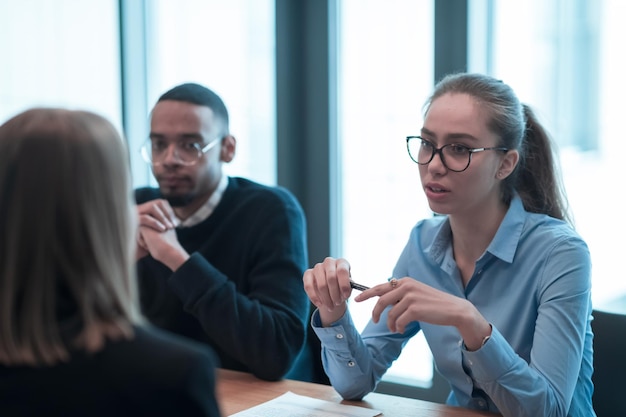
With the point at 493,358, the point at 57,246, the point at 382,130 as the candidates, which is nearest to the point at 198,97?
the point at 382,130

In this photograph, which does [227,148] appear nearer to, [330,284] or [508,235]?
[330,284]

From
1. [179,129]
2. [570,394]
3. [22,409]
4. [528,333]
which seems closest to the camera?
[22,409]

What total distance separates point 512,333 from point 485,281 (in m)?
0.14

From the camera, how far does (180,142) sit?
227 cm

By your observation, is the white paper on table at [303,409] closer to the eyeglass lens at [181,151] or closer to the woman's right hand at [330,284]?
the woman's right hand at [330,284]

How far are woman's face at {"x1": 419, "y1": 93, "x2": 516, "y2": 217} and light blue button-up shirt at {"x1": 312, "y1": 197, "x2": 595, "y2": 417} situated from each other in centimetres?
11

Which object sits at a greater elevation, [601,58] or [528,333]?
[601,58]

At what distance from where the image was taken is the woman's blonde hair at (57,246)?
85 centimetres

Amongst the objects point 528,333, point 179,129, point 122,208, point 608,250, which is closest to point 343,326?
point 528,333

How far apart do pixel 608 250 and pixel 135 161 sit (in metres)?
1.97

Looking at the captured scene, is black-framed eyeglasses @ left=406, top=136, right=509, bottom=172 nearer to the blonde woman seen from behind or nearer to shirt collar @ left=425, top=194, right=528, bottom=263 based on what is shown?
shirt collar @ left=425, top=194, right=528, bottom=263

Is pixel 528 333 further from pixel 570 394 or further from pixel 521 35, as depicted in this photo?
pixel 521 35

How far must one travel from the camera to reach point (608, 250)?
8.80 feet

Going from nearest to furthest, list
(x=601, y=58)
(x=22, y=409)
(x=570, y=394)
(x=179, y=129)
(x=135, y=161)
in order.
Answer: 1. (x=22, y=409)
2. (x=570, y=394)
3. (x=179, y=129)
4. (x=601, y=58)
5. (x=135, y=161)
